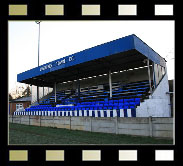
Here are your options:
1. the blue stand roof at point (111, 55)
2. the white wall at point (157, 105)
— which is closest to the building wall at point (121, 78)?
the blue stand roof at point (111, 55)

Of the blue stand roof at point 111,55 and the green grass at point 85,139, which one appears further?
the blue stand roof at point 111,55

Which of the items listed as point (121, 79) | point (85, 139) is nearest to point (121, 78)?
point (121, 79)

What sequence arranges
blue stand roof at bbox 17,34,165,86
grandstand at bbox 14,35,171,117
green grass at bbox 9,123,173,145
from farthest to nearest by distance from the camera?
blue stand roof at bbox 17,34,165,86, grandstand at bbox 14,35,171,117, green grass at bbox 9,123,173,145

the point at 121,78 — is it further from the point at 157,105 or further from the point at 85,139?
the point at 85,139

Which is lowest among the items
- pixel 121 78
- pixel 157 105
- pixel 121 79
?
pixel 157 105

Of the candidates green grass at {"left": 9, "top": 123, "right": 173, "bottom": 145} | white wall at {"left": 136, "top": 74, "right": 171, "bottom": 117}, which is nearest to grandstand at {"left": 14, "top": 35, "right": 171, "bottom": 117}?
white wall at {"left": 136, "top": 74, "right": 171, "bottom": 117}

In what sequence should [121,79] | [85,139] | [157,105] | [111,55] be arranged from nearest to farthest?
[85,139] < [157,105] < [111,55] < [121,79]

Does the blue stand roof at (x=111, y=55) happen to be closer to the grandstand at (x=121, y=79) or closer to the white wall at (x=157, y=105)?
the grandstand at (x=121, y=79)

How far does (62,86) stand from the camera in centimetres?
2741

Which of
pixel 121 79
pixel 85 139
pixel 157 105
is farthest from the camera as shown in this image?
pixel 121 79

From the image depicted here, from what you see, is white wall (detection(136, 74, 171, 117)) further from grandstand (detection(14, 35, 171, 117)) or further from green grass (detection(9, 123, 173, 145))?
green grass (detection(9, 123, 173, 145))

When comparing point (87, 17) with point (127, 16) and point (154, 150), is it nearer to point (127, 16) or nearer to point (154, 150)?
point (127, 16)

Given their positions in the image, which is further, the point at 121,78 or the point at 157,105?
the point at 121,78
